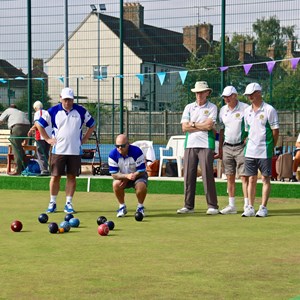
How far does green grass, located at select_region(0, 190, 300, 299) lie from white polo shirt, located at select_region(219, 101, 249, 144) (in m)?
0.92

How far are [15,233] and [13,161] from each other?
7.69 meters

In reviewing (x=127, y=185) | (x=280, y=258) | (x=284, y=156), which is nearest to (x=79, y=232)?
(x=127, y=185)

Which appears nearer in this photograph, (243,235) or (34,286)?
(34,286)

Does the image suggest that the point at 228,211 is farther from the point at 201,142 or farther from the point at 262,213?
the point at 201,142

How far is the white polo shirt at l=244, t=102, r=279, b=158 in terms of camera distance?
29.0 ft

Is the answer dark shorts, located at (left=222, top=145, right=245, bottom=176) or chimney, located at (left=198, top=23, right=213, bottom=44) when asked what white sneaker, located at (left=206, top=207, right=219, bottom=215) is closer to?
dark shorts, located at (left=222, top=145, right=245, bottom=176)

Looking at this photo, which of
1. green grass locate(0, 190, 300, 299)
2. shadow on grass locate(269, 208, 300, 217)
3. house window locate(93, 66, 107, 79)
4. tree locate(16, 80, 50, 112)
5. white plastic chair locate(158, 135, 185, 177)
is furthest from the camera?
tree locate(16, 80, 50, 112)

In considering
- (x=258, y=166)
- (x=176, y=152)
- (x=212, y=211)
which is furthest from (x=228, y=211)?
(x=176, y=152)

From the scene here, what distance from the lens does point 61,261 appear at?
5871 millimetres

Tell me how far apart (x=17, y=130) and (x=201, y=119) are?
17.7 feet

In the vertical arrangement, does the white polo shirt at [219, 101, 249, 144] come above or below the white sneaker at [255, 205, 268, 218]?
above

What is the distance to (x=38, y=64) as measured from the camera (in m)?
15.2

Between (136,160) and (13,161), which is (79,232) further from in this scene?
(13,161)

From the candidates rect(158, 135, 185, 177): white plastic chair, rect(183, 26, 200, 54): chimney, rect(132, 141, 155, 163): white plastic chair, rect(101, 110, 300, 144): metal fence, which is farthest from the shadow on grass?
rect(101, 110, 300, 144): metal fence
